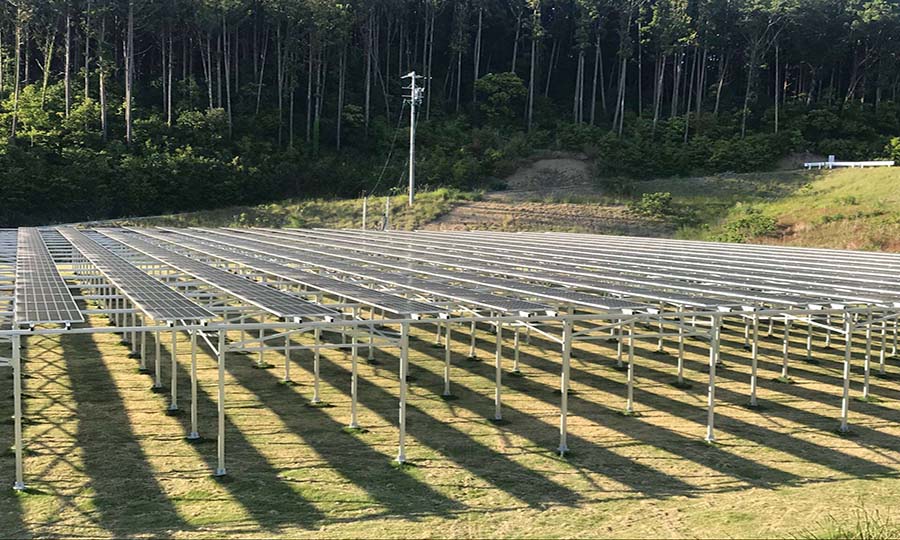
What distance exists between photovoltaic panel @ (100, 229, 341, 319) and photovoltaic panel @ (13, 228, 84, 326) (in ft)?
6.46

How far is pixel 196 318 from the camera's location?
28.1 ft

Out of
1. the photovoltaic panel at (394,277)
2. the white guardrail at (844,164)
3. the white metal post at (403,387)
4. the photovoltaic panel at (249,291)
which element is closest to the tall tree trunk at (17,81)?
the photovoltaic panel at (394,277)

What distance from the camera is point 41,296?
1010 centimetres

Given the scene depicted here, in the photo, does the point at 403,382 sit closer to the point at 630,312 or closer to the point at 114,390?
the point at 630,312

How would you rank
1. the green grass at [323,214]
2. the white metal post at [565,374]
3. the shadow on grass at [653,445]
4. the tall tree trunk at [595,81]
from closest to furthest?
the shadow on grass at [653,445] < the white metal post at [565,374] < the green grass at [323,214] < the tall tree trunk at [595,81]

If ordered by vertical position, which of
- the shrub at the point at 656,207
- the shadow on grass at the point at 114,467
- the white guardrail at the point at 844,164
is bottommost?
the shadow on grass at the point at 114,467

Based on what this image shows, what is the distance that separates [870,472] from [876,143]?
173 ft

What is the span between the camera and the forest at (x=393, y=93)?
46344mm

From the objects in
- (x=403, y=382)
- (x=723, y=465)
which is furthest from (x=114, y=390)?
(x=723, y=465)

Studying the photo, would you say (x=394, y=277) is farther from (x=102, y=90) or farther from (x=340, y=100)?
(x=340, y=100)

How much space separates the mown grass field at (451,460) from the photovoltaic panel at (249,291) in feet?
5.66

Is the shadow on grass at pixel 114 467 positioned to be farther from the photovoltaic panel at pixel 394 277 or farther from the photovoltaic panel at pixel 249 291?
the photovoltaic panel at pixel 394 277

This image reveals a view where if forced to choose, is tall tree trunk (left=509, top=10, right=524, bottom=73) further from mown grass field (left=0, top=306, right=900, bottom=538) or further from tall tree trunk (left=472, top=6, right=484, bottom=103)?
mown grass field (left=0, top=306, right=900, bottom=538)

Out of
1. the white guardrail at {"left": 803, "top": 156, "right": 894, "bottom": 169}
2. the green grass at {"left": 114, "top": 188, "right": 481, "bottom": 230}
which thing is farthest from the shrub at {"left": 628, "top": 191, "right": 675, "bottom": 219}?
the white guardrail at {"left": 803, "top": 156, "right": 894, "bottom": 169}
